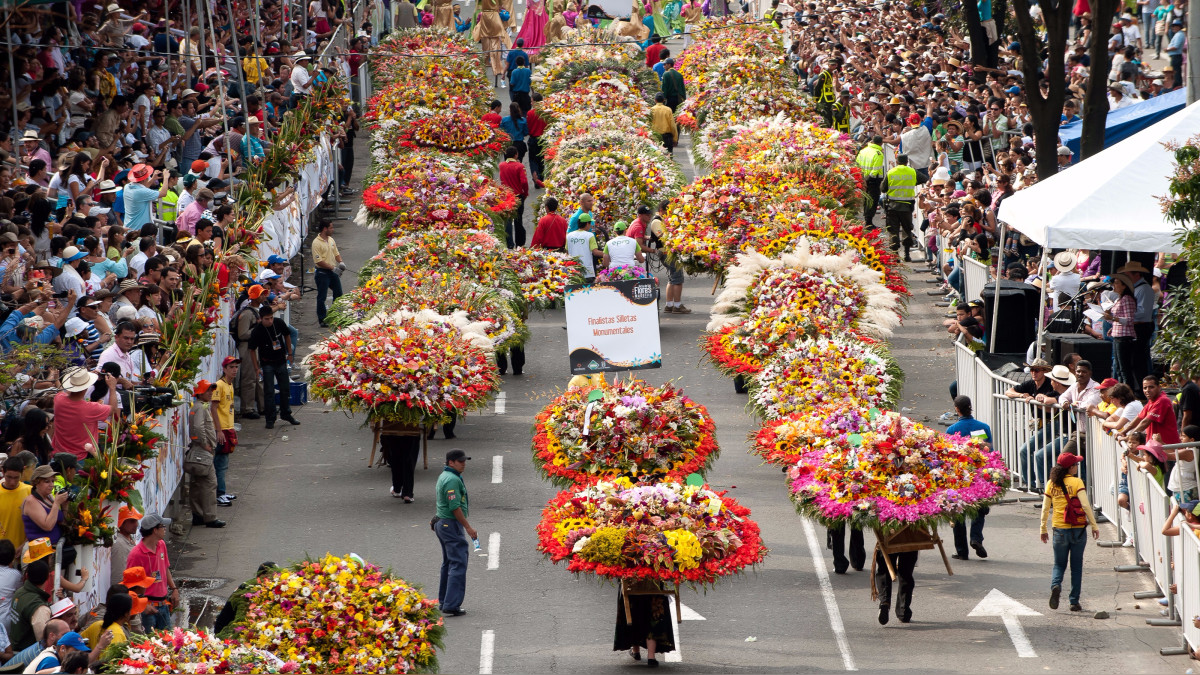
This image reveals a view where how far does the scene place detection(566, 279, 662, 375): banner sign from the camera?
1744 cm

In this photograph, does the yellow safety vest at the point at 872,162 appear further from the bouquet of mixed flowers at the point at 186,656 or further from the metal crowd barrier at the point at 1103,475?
the bouquet of mixed flowers at the point at 186,656

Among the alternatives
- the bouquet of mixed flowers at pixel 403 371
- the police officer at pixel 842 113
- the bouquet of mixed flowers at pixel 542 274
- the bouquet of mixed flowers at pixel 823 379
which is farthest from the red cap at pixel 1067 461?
the police officer at pixel 842 113

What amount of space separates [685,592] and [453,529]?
234 cm

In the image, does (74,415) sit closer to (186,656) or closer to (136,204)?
(186,656)

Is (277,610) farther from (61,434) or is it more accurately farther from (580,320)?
(580,320)

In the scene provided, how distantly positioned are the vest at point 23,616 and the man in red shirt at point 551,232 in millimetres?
13575

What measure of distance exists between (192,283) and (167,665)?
30.5 feet

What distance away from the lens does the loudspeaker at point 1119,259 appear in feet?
66.6

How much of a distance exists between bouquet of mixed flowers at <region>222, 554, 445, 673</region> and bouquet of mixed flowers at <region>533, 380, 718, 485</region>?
4148 millimetres

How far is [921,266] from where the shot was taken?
27625 millimetres

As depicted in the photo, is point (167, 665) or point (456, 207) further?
point (456, 207)

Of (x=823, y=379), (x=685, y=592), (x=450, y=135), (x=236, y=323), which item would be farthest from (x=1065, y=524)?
(x=450, y=135)

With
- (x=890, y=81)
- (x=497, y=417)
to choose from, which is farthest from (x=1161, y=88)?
(x=497, y=417)

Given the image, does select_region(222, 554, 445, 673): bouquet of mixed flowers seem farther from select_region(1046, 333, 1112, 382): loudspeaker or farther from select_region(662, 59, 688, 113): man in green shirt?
select_region(662, 59, 688, 113): man in green shirt
